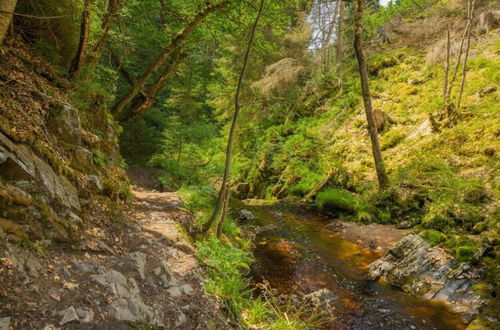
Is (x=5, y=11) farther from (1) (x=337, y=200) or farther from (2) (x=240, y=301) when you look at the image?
(1) (x=337, y=200)

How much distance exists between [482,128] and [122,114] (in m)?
11.8

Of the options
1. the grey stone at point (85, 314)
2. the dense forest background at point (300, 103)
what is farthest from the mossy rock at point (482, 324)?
the grey stone at point (85, 314)

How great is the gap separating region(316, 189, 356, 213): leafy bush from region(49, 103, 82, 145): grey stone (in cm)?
939

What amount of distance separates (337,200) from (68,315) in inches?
423

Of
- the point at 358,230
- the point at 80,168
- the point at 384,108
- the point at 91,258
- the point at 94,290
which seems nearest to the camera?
the point at 94,290

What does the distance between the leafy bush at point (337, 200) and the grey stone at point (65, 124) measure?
30.8ft

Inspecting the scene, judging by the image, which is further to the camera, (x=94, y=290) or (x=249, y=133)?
(x=249, y=133)

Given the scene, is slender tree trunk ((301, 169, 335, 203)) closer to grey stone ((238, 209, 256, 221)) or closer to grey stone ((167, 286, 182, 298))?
grey stone ((238, 209, 256, 221))

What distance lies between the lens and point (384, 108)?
15.9 meters

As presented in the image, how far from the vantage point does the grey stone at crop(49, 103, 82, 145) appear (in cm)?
470

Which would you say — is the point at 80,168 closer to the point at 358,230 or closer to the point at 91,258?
the point at 91,258

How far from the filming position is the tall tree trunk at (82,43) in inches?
222

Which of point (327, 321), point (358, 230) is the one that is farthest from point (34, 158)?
point (358, 230)

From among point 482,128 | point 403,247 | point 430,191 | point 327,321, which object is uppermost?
point 482,128
